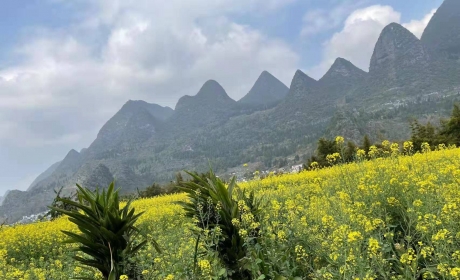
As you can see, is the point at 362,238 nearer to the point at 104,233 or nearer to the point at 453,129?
the point at 104,233

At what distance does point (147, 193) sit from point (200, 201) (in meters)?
27.9

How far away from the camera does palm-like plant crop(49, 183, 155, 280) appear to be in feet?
11.1

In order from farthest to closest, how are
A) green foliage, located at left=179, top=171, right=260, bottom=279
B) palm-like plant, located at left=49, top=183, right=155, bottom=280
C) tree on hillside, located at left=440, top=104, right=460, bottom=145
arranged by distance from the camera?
tree on hillside, located at left=440, top=104, right=460, bottom=145, green foliage, located at left=179, top=171, right=260, bottom=279, palm-like plant, located at left=49, top=183, right=155, bottom=280

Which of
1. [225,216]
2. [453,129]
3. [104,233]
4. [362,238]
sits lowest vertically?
[453,129]

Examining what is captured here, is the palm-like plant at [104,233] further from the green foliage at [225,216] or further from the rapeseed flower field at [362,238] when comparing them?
the green foliage at [225,216]

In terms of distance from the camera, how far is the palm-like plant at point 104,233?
340 cm

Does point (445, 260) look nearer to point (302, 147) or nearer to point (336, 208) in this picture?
point (336, 208)

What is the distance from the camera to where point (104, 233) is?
3.43 meters

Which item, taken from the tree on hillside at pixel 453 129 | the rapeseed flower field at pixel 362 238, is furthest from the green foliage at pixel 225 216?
the tree on hillside at pixel 453 129

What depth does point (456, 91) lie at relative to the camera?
18212 cm

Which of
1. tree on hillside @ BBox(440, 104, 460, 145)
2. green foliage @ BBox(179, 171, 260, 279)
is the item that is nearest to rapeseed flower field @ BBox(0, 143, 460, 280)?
green foliage @ BBox(179, 171, 260, 279)

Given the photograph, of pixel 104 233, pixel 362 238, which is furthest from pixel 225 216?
pixel 362 238

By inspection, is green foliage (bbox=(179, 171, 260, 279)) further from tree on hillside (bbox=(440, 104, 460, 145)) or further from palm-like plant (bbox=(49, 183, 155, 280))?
tree on hillside (bbox=(440, 104, 460, 145))

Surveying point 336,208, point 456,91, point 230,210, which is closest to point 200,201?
point 230,210
